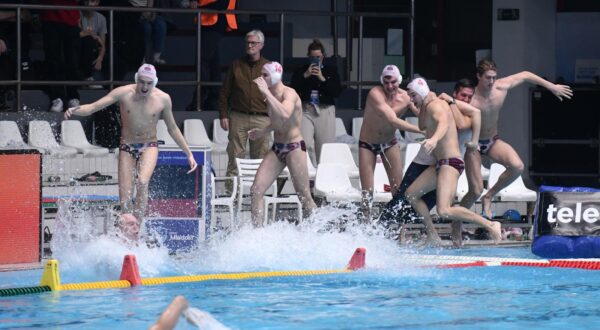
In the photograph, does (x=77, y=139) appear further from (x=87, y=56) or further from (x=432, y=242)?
(x=432, y=242)

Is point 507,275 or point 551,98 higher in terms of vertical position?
point 551,98

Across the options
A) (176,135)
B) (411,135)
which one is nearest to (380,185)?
(411,135)

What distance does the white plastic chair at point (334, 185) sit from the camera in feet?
44.2

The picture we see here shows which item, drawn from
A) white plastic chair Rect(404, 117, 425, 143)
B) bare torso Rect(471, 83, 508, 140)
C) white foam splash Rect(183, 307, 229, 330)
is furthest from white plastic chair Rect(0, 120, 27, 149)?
white foam splash Rect(183, 307, 229, 330)

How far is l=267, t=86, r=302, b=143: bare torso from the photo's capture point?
39.4ft

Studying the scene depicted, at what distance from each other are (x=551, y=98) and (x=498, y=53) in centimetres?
89

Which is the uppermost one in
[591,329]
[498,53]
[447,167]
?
[498,53]

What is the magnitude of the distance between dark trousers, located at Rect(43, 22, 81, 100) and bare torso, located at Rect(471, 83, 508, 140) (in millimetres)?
4402

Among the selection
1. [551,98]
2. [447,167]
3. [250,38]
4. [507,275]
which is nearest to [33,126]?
[250,38]

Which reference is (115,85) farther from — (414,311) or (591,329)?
(591,329)

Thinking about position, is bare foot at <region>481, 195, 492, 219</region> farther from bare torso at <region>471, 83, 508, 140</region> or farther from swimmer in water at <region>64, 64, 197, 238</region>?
swimmer in water at <region>64, 64, 197, 238</region>

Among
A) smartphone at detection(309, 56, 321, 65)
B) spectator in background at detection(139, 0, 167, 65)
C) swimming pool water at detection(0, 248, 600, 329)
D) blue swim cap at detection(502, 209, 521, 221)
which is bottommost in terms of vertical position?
swimming pool water at detection(0, 248, 600, 329)

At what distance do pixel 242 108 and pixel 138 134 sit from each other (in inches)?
98.9

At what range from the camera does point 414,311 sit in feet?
29.9
